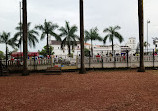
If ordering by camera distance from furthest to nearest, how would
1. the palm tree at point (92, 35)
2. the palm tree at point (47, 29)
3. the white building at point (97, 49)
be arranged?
the palm tree at point (92, 35)
the palm tree at point (47, 29)
the white building at point (97, 49)

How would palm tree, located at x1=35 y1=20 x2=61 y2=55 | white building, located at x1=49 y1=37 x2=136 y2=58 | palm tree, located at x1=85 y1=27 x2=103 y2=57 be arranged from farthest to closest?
palm tree, located at x1=85 y1=27 x2=103 y2=57
palm tree, located at x1=35 y1=20 x2=61 y2=55
white building, located at x1=49 y1=37 x2=136 y2=58

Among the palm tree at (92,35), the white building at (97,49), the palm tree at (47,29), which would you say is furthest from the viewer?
the palm tree at (92,35)

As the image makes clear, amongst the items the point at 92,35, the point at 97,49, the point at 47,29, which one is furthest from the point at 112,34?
the point at 97,49

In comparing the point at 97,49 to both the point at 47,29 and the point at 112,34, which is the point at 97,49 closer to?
the point at 112,34

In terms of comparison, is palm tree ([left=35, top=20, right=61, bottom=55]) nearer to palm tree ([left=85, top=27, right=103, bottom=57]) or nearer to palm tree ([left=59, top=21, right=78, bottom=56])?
palm tree ([left=59, top=21, right=78, bottom=56])

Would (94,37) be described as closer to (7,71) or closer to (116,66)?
(116,66)

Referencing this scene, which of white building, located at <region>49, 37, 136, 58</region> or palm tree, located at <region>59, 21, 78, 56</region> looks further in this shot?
palm tree, located at <region>59, 21, 78, 56</region>

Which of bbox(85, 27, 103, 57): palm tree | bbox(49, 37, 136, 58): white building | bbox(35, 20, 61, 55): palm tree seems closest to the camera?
bbox(49, 37, 136, 58): white building

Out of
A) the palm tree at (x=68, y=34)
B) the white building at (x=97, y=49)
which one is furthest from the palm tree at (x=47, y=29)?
the white building at (x=97, y=49)

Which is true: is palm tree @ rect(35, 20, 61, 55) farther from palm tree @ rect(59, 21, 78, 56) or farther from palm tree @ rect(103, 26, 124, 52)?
palm tree @ rect(103, 26, 124, 52)

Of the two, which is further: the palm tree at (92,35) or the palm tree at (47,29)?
the palm tree at (92,35)

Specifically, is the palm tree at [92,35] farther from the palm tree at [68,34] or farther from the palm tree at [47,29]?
the palm tree at [47,29]

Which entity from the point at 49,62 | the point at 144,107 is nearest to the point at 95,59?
the point at 49,62

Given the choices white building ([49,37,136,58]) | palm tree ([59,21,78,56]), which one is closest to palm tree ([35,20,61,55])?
palm tree ([59,21,78,56])
